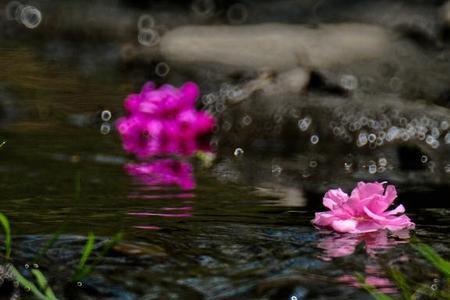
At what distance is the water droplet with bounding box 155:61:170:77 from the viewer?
23.5 ft

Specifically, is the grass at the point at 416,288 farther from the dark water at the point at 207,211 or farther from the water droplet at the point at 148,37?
the water droplet at the point at 148,37

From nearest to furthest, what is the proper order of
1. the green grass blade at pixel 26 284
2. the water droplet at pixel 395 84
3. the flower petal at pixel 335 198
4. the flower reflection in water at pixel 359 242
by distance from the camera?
the green grass blade at pixel 26 284, the flower reflection in water at pixel 359 242, the flower petal at pixel 335 198, the water droplet at pixel 395 84

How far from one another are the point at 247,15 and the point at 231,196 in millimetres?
5804

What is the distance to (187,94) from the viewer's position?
534 centimetres

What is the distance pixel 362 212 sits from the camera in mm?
2949

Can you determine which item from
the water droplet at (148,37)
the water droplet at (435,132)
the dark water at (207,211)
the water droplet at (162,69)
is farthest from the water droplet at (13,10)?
the water droplet at (435,132)

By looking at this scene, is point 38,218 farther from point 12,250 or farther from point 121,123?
point 121,123

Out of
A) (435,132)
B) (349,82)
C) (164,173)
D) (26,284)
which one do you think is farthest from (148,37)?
(26,284)

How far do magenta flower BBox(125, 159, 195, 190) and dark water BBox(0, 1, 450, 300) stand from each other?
0.16 feet

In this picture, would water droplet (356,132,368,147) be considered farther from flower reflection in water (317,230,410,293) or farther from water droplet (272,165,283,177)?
flower reflection in water (317,230,410,293)

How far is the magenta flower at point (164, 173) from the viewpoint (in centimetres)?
405

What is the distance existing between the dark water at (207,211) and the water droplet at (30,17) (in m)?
3.30

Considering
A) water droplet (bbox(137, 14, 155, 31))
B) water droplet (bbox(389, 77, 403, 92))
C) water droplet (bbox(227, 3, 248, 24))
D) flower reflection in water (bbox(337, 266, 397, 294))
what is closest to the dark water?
flower reflection in water (bbox(337, 266, 397, 294))

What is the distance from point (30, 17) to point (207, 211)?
670 cm
